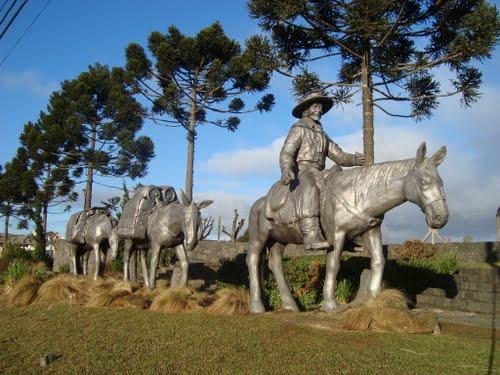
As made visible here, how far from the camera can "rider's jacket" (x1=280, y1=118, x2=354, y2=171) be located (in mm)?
7844

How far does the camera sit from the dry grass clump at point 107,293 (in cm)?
906

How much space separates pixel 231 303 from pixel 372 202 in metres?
2.70

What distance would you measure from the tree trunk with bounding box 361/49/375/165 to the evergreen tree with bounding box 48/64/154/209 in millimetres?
15655

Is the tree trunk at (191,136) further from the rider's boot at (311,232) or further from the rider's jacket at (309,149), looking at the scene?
the rider's boot at (311,232)

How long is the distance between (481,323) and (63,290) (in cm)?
715

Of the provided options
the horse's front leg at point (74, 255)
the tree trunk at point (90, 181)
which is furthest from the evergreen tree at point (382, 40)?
the tree trunk at point (90, 181)

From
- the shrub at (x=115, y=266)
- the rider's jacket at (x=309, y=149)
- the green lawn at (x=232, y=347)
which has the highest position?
the rider's jacket at (x=309, y=149)

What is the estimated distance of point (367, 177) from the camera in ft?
23.3

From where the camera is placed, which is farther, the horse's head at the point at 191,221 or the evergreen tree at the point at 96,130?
the evergreen tree at the point at 96,130

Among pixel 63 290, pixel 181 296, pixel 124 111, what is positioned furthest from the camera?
pixel 124 111

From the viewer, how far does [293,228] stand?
7.58 m

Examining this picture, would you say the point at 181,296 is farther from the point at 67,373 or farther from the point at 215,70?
the point at 215,70

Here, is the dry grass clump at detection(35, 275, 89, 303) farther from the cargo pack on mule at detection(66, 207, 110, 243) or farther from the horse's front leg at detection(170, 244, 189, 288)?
the cargo pack on mule at detection(66, 207, 110, 243)

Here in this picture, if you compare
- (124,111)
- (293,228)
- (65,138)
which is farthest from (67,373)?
(65,138)
